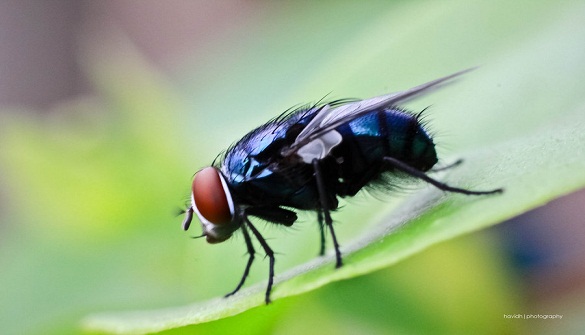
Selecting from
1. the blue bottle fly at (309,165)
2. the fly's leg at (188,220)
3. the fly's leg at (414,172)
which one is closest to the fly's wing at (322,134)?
the blue bottle fly at (309,165)

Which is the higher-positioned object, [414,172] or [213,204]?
[213,204]

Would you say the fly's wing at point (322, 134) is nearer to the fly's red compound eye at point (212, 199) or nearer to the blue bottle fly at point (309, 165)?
the blue bottle fly at point (309, 165)

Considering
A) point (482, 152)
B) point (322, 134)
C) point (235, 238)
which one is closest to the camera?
point (322, 134)

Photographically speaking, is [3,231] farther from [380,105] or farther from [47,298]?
[380,105]

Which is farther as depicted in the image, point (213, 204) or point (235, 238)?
point (235, 238)

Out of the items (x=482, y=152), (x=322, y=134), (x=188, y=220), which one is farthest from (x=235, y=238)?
(x=482, y=152)

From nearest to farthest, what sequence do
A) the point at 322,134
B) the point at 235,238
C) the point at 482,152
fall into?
the point at 322,134
the point at 482,152
the point at 235,238

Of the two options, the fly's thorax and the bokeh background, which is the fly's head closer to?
the fly's thorax

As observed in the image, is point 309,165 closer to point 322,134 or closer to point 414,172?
point 322,134
